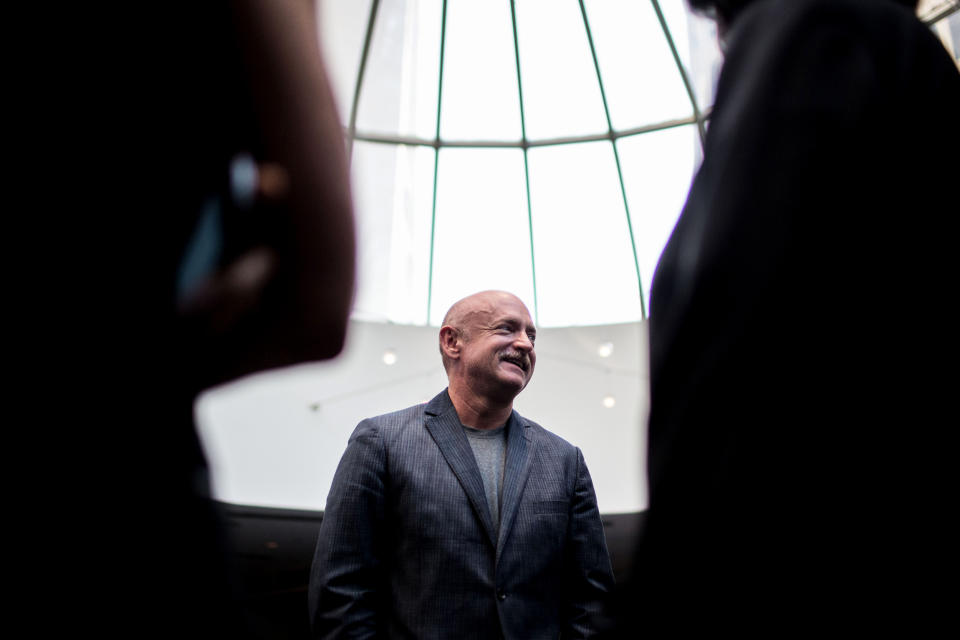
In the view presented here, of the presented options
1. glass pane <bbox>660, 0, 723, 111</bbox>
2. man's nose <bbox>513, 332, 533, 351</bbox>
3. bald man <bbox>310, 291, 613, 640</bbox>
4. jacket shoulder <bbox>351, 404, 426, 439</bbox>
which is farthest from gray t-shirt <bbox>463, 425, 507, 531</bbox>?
glass pane <bbox>660, 0, 723, 111</bbox>

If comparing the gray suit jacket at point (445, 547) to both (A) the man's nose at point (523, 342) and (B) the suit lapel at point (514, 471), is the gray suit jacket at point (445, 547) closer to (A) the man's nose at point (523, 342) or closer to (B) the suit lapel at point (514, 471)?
(B) the suit lapel at point (514, 471)

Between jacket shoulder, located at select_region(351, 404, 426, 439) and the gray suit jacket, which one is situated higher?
jacket shoulder, located at select_region(351, 404, 426, 439)

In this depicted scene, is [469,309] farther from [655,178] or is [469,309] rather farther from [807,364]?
[655,178]

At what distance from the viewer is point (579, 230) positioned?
46.0 feet

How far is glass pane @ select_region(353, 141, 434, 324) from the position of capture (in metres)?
13.2

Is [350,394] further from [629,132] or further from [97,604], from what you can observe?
[97,604]

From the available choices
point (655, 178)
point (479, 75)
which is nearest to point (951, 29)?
point (655, 178)

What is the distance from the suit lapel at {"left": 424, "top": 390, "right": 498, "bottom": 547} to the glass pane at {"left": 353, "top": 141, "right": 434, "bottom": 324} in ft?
31.6

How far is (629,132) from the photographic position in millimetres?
12805

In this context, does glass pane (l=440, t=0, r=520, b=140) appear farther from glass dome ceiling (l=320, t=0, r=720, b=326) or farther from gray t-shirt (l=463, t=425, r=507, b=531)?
gray t-shirt (l=463, t=425, r=507, b=531)

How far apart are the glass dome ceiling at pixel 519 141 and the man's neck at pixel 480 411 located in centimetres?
887

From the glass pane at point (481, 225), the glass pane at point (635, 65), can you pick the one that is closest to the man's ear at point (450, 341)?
the glass pane at point (635, 65)

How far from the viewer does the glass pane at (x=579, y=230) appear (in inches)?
523

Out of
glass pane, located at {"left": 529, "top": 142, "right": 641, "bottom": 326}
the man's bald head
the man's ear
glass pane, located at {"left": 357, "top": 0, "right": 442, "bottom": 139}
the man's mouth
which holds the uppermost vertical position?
glass pane, located at {"left": 357, "top": 0, "right": 442, "bottom": 139}
